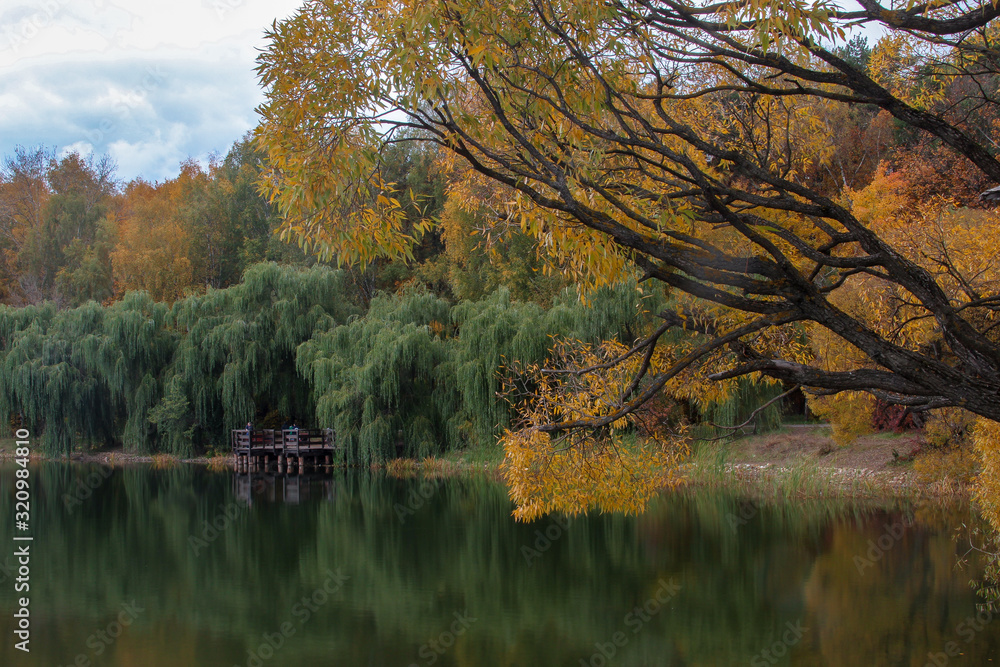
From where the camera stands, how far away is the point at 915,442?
1664 centimetres

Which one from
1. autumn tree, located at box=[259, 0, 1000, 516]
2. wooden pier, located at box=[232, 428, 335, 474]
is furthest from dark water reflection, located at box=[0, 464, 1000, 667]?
wooden pier, located at box=[232, 428, 335, 474]

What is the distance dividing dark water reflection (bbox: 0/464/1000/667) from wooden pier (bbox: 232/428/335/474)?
6339mm

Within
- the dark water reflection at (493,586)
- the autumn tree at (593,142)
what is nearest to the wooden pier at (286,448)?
the dark water reflection at (493,586)

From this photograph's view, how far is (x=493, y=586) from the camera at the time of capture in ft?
37.9

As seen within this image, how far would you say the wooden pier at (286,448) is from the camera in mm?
24156

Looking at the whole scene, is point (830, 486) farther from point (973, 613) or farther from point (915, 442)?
point (973, 613)

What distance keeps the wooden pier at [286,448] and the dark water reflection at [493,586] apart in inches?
250

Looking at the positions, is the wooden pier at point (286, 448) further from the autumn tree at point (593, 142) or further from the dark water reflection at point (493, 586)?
the autumn tree at point (593, 142)

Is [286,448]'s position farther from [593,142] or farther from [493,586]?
[593,142]

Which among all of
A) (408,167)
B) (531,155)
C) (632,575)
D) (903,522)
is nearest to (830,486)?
(903,522)

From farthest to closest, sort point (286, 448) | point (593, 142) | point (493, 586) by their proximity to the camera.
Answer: point (286, 448)
point (493, 586)
point (593, 142)

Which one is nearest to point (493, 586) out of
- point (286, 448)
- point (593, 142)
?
point (593, 142)

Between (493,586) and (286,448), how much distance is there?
13854 mm

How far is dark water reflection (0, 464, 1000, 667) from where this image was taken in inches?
350
